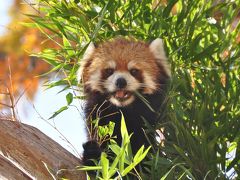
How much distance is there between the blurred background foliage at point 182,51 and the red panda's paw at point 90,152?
29 centimetres

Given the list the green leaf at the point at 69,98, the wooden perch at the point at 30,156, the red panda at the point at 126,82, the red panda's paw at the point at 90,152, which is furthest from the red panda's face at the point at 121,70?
the wooden perch at the point at 30,156

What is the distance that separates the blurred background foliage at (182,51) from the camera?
303 centimetres

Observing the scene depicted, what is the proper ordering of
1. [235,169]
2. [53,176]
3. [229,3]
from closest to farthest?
[53,176], [235,169], [229,3]

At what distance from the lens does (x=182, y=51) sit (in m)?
3.38

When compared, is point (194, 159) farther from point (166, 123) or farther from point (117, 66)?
point (117, 66)

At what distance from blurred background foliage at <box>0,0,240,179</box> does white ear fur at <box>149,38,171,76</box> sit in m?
0.05

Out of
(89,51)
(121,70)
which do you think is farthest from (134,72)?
(89,51)

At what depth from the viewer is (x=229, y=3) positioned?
145 inches

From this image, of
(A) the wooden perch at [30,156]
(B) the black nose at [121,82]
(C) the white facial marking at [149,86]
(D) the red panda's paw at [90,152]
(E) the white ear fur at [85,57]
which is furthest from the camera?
(E) the white ear fur at [85,57]

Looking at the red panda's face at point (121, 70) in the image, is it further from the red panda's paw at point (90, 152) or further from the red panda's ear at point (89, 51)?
the red panda's paw at point (90, 152)

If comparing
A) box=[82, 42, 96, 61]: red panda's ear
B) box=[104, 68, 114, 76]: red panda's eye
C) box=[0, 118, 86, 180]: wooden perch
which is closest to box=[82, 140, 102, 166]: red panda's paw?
box=[0, 118, 86, 180]: wooden perch

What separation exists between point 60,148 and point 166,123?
2.02 feet

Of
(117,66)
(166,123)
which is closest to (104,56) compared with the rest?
(117,66)

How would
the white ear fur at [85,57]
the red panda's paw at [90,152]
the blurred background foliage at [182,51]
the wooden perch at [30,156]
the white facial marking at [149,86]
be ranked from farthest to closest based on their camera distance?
1. the white ear fur at [85,57]
2. the white facial marking at [149,86]
3. the blurred background foliage at [182,51]
4. the red panda's paw at [90,152]
5. the wooden perch at [30,156]
